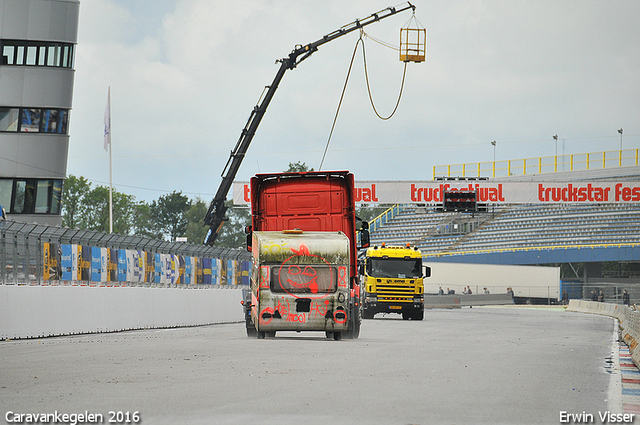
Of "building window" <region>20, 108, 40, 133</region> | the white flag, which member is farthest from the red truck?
the white flag

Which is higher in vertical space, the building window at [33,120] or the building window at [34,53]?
the building window at [34,53]

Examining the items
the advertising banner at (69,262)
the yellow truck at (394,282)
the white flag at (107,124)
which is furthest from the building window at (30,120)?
the advertising banner at (69,262)

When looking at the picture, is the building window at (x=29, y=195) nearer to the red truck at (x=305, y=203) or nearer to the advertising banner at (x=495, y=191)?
the advertising banner at (x=495, y=191)

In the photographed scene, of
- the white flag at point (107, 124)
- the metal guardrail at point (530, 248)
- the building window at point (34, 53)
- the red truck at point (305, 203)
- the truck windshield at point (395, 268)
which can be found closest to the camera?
the red truck at point (305, 203)

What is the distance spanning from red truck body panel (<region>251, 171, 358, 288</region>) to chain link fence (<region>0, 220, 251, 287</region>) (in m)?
4.07

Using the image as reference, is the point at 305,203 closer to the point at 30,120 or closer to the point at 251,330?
the point at 251,330

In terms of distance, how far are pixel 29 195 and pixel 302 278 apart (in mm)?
27990

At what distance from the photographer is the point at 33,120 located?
4131 cm

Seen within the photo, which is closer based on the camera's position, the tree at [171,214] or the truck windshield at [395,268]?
the truck windshield at [395,268]

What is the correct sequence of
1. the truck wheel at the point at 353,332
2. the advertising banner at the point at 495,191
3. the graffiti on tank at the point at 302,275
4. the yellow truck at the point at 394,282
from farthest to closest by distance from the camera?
the advertising banner at the point at 495,191 → the yellow truck at the point at 394,282 → the truck wheel at the point at 353,332 → the graffiti on tank at the point at 302,275

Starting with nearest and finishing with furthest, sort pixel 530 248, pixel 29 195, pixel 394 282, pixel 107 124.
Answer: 1. pixel 394 282
2. pixel 29 195
3. pixel 107 124
4. pixel 530 248

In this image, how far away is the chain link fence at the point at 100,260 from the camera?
17078 mm

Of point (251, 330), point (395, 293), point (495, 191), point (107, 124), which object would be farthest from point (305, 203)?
point (107, 124)

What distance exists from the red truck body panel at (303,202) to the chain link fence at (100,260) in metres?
4.07
